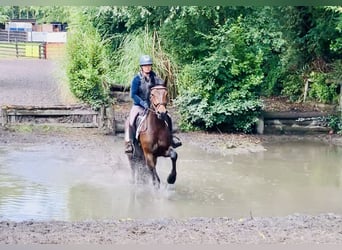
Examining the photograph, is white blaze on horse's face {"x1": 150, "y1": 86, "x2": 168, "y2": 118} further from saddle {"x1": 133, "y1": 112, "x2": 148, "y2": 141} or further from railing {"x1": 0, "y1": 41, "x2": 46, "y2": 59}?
railing {"x1": 0, "y1": 41, "x2": 46, "y2": 59}

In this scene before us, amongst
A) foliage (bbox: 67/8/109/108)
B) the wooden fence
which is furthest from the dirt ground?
foliage (bbox: 67/8/109/108)

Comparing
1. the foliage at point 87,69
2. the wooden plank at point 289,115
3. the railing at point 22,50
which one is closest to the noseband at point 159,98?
the foliage at point 87,69

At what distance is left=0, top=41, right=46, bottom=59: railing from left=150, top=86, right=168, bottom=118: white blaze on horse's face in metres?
24.5

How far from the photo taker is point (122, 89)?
13984 mm

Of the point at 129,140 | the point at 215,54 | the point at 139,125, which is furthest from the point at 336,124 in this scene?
the point at 139,125

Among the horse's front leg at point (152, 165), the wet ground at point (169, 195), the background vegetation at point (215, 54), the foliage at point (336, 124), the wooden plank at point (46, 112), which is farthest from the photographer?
the foliage at point (336, 124)

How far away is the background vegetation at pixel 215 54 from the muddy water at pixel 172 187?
179 cm

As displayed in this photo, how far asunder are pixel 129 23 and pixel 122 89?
150cm

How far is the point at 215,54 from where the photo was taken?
11375mm

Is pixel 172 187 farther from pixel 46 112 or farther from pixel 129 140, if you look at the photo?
pixel 46 112

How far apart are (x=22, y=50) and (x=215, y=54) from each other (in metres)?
21.9

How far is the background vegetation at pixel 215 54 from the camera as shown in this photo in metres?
11.3

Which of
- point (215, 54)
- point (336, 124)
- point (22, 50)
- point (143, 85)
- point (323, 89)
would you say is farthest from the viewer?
point (22, 50)

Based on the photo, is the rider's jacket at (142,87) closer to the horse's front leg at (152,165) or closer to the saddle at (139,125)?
the saddle at (139,125)
